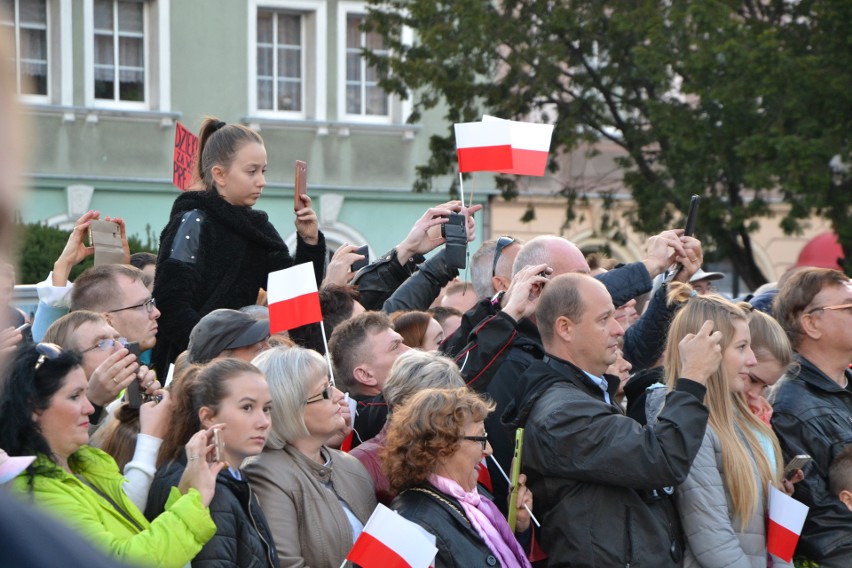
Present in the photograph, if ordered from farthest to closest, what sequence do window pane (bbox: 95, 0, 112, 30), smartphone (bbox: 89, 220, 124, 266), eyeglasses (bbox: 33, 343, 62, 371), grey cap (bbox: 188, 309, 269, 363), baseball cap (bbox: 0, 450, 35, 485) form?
window pane (bbox: 95, 0, 112, 30) < smartphone (bbox: 89, 220, 124, 266) < grey cap (bbox: 188, 309, 269, 363) < eyeglasses (bbox: 33, 343, 62, 371) < baseball cap (bbox: 0, 450, 35, 485)

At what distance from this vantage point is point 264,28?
2475 cm

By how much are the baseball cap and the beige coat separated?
1106 mm

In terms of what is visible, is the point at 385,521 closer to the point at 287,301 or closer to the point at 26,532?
the point at 287,301

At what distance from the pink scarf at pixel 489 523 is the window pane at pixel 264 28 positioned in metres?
21.3

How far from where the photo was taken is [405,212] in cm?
2573

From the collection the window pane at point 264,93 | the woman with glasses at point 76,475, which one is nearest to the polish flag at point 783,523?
the woman with glasses at point 76,475

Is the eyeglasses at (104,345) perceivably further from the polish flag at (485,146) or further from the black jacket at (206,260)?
the polish flag at (485,146)

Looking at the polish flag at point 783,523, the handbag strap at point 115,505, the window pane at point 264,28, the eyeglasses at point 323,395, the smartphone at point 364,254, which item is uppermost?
the window pane at point 264,28

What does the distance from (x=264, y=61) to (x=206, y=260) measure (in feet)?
64.5

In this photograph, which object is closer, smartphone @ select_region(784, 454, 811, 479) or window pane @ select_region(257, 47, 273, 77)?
smartphone @ select_region(784, 454, 811, 479)

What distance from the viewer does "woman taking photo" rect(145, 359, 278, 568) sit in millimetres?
3896

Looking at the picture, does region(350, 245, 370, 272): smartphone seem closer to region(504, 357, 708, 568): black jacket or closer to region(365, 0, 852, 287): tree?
region(504, 357, 708, 568): black jacket

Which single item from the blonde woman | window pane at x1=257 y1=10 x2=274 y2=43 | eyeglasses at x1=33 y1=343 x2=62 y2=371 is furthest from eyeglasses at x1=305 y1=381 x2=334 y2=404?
window pane at x1=257 y1=10 x2=274 y2=43

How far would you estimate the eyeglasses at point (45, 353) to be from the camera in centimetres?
370
